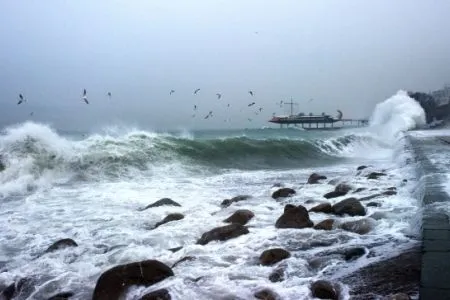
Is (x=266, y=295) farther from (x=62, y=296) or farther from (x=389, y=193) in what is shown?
(x=389, y=193)

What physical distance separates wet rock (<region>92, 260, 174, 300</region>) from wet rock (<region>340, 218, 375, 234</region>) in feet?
9.40

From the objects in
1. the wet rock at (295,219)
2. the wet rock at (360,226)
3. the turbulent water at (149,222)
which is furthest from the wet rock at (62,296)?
the wet rock at (360,226)

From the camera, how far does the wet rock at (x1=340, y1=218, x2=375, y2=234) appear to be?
6152 mm

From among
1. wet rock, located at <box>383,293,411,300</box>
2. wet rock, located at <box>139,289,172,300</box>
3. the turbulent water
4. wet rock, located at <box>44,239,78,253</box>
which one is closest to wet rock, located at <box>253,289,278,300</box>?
the turbulent water

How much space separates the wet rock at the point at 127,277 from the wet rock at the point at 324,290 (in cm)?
164

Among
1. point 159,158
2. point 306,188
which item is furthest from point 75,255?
point 159,158

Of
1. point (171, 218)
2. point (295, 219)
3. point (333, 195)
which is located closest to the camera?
point (295, 219)

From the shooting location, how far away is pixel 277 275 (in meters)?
4.64

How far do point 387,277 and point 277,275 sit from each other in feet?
3.70

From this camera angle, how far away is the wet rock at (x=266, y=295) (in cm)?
403

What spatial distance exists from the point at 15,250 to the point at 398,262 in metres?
5.47

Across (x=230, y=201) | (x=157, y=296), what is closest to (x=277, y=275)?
(x=157, y=296)

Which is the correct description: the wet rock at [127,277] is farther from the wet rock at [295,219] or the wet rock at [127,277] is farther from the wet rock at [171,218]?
the wet rock at [171,218]

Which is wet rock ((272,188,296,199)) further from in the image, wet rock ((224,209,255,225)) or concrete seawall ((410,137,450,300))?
concrete seawall ((410,137,450,300))
